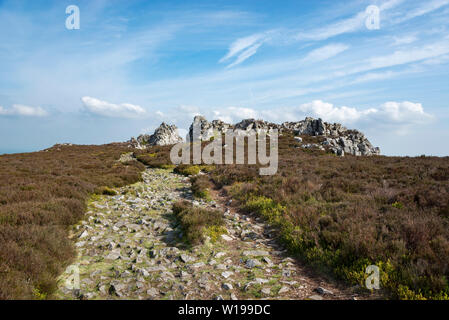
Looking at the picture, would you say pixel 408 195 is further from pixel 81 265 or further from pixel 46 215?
pixel 46 215

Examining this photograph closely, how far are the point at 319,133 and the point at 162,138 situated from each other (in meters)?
44.2

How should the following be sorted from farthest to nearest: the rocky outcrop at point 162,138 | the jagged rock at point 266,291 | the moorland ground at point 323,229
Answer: the rocky outcrop at point 162,138 < the jagged rock at point 266,291 < the moorland ground at point 323,229

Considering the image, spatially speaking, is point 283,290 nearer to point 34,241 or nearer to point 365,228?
point 365,228

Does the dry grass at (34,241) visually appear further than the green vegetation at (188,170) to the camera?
No

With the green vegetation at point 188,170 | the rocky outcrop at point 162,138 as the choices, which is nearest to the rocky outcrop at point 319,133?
the rocky outcrop at point 162,138

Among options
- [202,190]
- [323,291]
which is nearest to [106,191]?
[202,190]

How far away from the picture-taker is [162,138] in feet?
234

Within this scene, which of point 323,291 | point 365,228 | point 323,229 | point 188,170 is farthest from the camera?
point 188,170

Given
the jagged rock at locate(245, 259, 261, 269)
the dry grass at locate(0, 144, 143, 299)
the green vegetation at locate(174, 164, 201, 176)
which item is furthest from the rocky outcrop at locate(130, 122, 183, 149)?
the jagged rock at locate(245, 259, 261, 269)

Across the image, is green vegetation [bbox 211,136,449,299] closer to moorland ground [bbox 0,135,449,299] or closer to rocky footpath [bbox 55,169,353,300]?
moorland ground [bbox 0,135,449,299]

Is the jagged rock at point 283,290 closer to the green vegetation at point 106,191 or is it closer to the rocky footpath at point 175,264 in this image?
the rocky footpath at point 175,264

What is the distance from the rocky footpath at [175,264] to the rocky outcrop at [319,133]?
106 ft

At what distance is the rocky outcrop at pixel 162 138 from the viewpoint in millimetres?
70938
